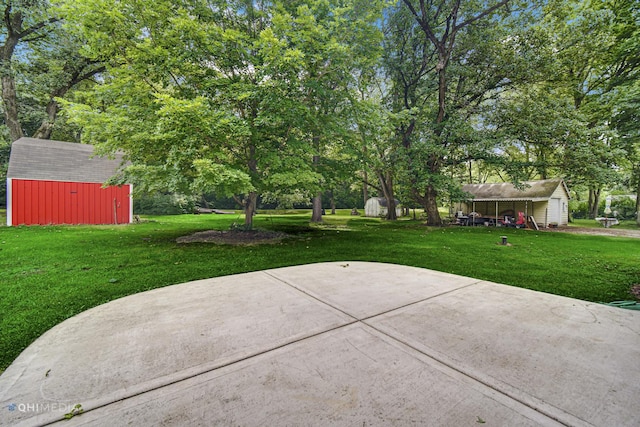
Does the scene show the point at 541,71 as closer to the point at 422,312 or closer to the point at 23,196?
the point at 422,312

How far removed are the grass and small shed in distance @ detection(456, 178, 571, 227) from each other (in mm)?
8730

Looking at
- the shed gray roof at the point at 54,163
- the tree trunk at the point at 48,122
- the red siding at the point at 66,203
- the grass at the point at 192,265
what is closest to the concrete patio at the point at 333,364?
the grass at the point at 192,265

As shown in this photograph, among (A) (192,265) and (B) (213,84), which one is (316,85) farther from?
(A) (192,265)

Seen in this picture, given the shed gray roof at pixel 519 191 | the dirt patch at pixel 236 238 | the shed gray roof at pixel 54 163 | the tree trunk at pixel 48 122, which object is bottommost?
the dirt patch at pixel 236 238

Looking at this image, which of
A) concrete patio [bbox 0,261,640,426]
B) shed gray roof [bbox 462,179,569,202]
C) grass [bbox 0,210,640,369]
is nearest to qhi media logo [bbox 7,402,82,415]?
concrete patio [bbox 0,261,640,426]

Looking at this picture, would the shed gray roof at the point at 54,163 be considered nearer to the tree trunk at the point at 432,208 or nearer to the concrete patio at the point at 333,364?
the concrete patio at the point at 333,364

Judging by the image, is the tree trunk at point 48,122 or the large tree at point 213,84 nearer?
the large tree at point 213,84

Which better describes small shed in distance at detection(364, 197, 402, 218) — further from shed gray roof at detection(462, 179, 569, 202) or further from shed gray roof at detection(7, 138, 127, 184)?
shed gray roof at detection(7, 138, 127, 184)

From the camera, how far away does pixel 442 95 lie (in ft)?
43.3

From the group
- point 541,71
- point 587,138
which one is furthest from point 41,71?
point 587,138

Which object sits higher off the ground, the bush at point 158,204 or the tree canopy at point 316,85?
the tree canopy at point 316,85

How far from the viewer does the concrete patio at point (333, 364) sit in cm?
147

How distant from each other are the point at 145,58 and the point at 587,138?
52.6 ft

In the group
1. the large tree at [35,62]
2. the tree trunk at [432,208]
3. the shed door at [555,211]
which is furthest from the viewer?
the shed door at [555,211]
